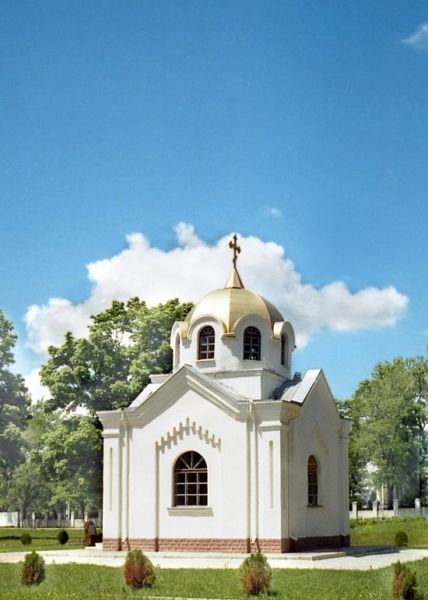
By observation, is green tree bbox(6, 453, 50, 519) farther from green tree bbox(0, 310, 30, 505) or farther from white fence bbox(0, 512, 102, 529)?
green tree bbox(0, 310, 30, 505)

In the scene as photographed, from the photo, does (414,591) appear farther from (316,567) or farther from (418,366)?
(418,366)

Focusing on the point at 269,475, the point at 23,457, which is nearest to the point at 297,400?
the point at 269,475

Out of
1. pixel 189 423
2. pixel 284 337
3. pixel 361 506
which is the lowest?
pixel 361 506

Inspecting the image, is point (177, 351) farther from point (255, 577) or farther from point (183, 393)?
point (255, 577)

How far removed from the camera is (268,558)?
2367cm

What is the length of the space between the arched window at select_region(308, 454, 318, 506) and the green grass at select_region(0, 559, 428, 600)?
643 cm

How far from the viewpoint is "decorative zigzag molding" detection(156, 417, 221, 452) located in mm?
25906

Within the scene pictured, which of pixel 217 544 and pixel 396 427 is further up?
pixel 396 427

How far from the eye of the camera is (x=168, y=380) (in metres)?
26.7

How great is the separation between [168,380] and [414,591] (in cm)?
1256

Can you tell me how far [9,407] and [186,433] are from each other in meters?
20.5

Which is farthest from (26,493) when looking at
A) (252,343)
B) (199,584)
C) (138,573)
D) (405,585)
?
(405,585)

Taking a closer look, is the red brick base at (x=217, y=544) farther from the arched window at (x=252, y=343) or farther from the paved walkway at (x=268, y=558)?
the arched window at (x=252, y=343)

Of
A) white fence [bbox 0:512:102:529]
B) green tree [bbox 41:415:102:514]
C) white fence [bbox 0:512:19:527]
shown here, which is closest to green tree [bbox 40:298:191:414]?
green tree [bbox 41:415:102:514]
